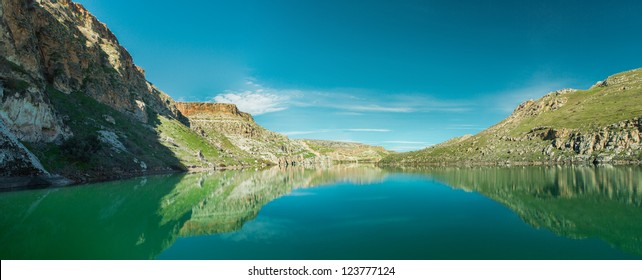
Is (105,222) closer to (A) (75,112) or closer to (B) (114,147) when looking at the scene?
(B) (114,147)

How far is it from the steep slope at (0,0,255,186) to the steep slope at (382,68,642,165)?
111 metres

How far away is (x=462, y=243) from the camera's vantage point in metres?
12.8

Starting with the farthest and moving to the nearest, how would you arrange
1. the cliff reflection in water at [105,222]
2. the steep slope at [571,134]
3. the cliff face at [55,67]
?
the steep slope at [571,134], the cliff face at [55,67], the cliff reflection in water at [105,222]

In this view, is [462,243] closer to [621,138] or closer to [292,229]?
[292,229]

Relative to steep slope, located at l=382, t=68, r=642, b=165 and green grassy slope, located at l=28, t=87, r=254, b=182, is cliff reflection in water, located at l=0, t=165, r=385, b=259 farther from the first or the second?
steep slope, located at l=382, t=68, r=642, b=165

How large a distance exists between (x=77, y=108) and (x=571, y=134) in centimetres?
16131

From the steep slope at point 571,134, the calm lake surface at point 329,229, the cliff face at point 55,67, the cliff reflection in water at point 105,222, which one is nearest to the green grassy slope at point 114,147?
the cliff face at point 55,67

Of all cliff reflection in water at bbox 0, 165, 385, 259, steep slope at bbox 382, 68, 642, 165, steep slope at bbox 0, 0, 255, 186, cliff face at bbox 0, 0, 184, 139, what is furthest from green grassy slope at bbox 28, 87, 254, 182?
steep slope at bbox 382, 68, 642, 165

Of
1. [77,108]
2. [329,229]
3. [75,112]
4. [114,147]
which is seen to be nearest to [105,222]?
[329,229]

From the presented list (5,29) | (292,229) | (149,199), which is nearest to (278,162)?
(5,29)

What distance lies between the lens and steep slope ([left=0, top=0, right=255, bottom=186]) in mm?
42781

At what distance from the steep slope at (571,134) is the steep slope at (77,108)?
111 meters

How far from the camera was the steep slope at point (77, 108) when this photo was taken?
4278 centimetres

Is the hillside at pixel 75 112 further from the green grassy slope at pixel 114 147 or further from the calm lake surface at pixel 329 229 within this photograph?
the calm lake surface at pixel 329 229
